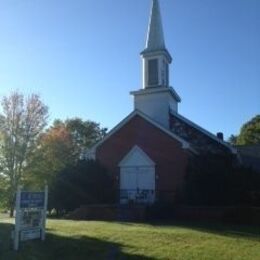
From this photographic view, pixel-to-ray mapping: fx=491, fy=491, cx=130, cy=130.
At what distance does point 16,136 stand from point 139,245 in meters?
24.3

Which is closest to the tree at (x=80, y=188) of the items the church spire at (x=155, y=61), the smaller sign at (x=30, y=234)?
the church spire at (x=155, y=61)

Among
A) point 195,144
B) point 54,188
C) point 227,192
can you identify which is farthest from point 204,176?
point 54,188

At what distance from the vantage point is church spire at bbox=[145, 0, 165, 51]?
118 ft

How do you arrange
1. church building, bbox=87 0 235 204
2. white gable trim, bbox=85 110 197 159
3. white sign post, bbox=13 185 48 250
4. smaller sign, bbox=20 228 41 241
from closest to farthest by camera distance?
white sign post, bbox=13 185 48 250 → smaller sign, bbox=20 228 41 241 → white gable trim, bbox=85 110 197 159 → church building, bbox=87 0 235 204

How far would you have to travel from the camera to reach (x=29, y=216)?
54.3 ft

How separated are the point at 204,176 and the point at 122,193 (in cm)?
643

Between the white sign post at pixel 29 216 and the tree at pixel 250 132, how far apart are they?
52.6 metres

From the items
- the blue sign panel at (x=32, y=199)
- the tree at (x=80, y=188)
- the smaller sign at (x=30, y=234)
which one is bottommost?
the smaller sign at (x=30, y=234)

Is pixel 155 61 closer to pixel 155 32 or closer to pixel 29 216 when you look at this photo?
pixel 155 32

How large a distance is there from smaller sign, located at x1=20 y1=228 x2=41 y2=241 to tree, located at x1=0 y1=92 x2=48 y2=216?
20.7 metres

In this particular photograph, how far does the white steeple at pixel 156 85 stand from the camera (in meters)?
34.7

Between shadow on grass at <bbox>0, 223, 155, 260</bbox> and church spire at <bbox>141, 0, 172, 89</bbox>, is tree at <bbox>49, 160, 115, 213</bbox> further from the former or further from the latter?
shadow on grass at <bbox>0, 223, 155, 260</bbox>

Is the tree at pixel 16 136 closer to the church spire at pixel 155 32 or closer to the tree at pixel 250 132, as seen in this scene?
the church spire at pixel 155 32

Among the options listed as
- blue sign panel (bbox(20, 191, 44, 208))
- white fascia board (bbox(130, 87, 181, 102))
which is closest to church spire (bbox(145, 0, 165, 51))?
white fascia board (bbox(130, 87, 181, 102))
